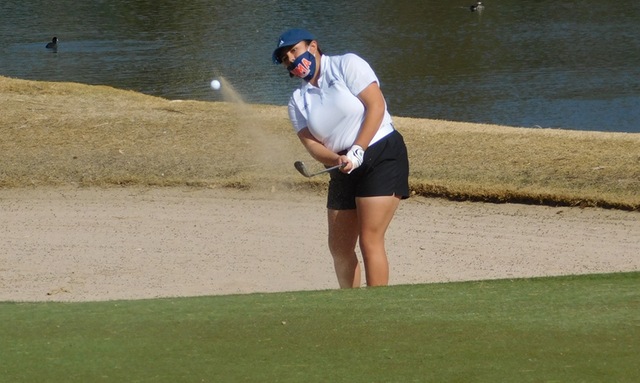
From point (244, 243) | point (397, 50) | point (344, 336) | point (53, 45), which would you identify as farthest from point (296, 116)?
point (53, 45)

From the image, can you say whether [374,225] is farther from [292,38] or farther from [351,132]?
[292,38]

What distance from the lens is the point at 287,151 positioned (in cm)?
1035

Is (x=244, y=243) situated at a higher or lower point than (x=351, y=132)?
lower

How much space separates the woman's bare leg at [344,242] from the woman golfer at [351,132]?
0.14ft

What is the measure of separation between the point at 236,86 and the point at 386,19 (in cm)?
1193

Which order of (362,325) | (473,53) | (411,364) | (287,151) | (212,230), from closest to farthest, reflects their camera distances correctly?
1. (411,364)
2. (362,325)
3. (212,230)
4. (287,151)
5. (473,53)

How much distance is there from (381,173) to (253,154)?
4979 mm

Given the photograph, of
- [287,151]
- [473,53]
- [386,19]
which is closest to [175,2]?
[386,19]

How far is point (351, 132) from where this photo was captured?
209 inches

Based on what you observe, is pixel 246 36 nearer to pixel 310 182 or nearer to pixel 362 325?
pixel 310 182

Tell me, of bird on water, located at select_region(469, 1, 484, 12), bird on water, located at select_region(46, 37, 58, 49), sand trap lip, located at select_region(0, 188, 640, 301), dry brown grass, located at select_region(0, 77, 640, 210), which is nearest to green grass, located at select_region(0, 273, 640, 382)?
sand trap lip, located at select_region(0, 188, 640, 301)

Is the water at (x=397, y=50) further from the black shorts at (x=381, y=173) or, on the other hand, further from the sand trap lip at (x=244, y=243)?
the black shorts at (x=381, y=173)

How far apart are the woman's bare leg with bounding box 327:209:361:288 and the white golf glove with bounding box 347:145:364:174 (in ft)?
1.54

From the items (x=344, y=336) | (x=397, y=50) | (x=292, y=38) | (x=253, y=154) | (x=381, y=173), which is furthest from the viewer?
(x=397, y=50)
